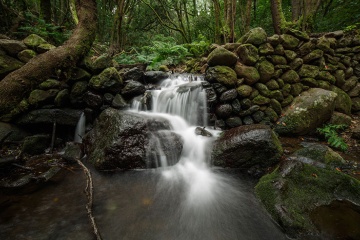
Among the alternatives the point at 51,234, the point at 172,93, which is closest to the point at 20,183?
the point at 51,234

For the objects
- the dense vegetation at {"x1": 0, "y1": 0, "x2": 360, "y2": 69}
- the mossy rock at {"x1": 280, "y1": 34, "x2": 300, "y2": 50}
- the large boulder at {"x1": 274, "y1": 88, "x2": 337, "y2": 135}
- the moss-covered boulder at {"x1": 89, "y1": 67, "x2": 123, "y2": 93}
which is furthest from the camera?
the dense vegetation at {"x1": 0, "y1": 0, "x2": 360, "y2": 69}

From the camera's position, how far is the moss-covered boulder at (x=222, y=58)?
5.55 meters

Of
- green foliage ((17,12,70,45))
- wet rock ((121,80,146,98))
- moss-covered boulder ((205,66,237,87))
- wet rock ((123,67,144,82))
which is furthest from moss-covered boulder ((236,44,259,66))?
green foliage ((17,12,70,45))

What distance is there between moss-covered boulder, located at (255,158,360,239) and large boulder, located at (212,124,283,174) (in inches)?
27.9

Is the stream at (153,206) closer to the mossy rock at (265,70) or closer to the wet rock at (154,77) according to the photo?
the mossy rock at (265,70)

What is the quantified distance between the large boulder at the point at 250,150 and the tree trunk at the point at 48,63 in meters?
4.08

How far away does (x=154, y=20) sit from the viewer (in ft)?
49.4

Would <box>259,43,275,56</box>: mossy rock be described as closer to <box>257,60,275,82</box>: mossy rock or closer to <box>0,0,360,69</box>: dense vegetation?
<box>257,60,275,82</box>: mossy rock

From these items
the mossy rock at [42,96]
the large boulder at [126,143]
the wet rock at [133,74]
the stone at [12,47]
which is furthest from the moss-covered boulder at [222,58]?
the stone at [12,47]

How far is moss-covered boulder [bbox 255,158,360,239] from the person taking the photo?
7.98ft

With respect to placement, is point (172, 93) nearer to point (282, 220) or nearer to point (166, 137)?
point (166, 137)

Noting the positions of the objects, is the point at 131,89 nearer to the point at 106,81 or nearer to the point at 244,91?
the point at 106,81

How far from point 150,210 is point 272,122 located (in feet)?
14.2

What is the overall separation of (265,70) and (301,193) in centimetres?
388
